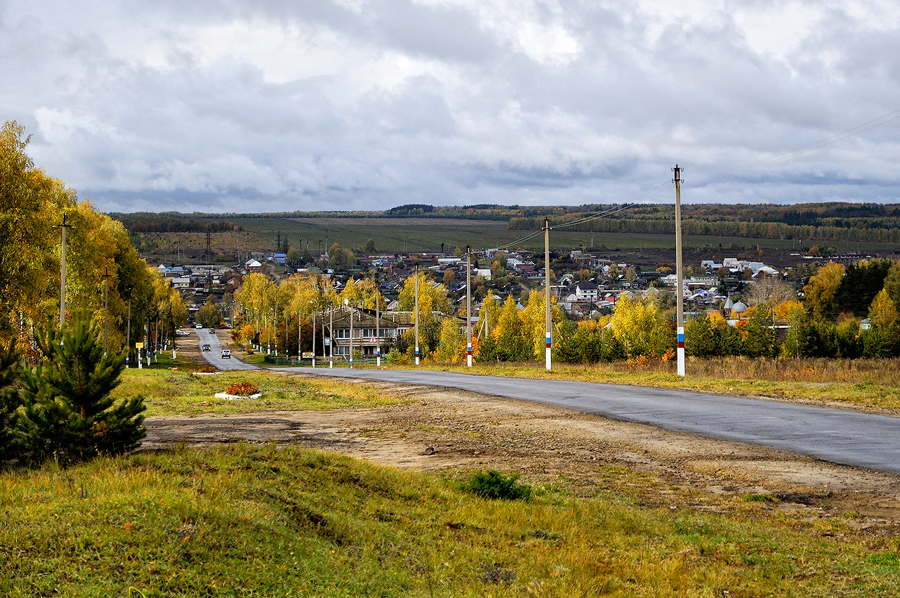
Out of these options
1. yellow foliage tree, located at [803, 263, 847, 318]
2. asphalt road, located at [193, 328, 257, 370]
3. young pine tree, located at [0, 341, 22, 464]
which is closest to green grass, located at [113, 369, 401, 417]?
young pine tree, located at [0, 341, 22, 464]

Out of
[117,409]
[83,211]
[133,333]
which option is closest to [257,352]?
[133,333]

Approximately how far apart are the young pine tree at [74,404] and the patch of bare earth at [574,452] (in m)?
1.99

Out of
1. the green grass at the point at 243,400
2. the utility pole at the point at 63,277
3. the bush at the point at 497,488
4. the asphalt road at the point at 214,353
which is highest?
the utility pole at the point at 63,277

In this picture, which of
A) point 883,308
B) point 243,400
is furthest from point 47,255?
point 883,308

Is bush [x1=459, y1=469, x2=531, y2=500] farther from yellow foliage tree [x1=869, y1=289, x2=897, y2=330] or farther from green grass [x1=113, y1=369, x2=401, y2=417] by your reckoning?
yellow foliage tree [x1=869, y1=289, x2=897, y2=330]

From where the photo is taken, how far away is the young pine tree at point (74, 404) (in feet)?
31.8

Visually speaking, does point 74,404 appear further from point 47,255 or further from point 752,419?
point 47,255

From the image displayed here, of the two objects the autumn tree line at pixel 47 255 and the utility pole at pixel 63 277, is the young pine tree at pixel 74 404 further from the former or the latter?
the utility pole at pixel 63 277

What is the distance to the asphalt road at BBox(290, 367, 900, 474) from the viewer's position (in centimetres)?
1422

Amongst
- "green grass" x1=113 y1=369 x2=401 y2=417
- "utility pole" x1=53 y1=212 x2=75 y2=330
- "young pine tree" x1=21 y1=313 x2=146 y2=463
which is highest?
"utility pole" x1=53 y1=212 x2=75 y2=330

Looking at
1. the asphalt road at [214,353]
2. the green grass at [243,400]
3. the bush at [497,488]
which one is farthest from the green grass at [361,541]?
the asphalt road at [214,353]

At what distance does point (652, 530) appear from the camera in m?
9.32

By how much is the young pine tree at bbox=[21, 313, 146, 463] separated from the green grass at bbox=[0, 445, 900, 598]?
22.6 inches

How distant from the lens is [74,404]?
9.86 metres
